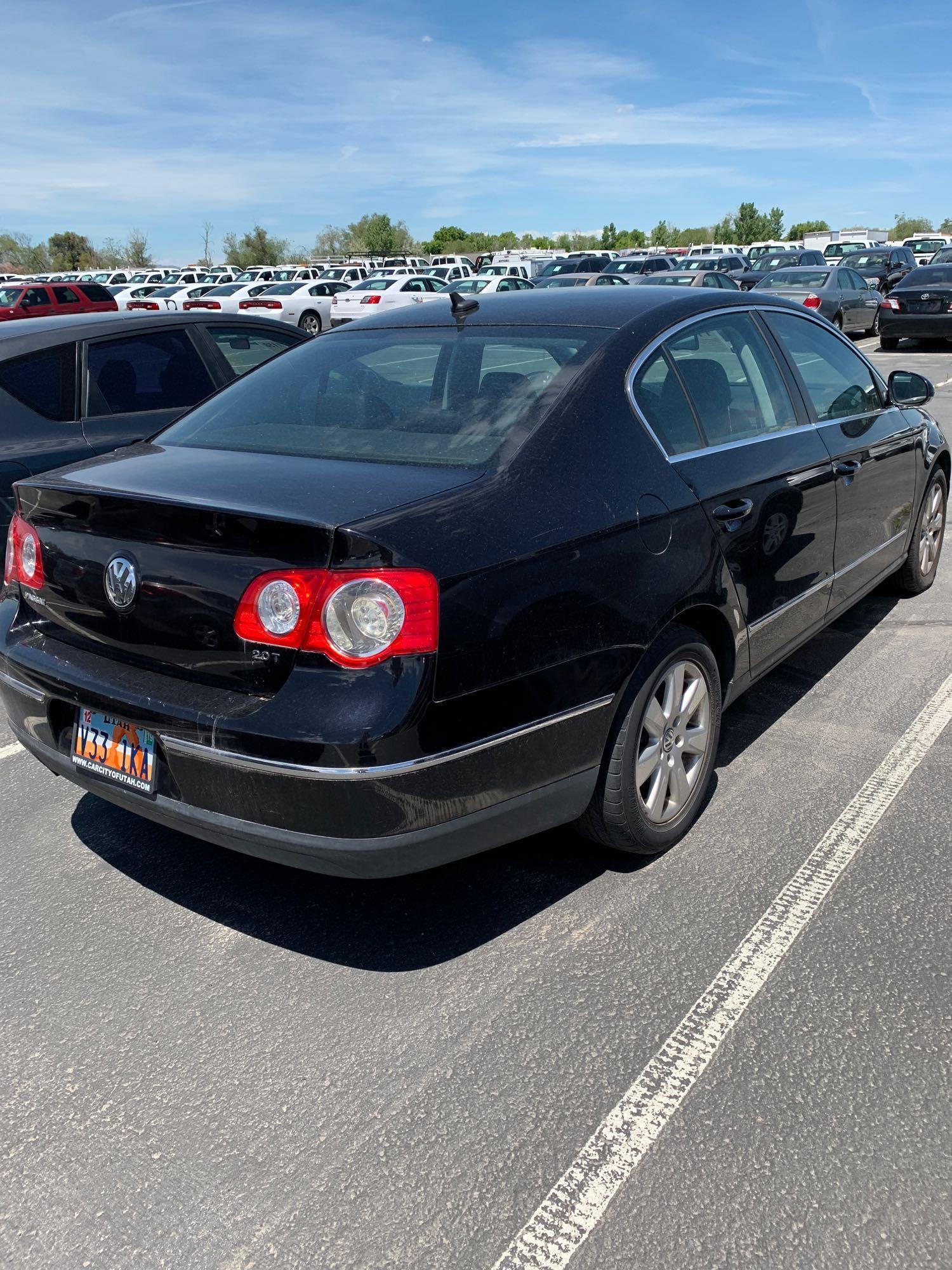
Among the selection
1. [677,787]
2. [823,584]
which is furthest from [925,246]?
[677,787]

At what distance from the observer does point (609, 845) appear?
329 cm

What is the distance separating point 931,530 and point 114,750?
4615 mm

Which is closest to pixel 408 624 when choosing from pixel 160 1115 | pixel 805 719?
pixel 160 1115

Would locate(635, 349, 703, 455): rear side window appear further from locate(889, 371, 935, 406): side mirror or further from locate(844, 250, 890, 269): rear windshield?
locate(844, 250, 890, 269): rear windshield

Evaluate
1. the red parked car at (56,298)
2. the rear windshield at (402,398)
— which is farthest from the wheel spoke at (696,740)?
the red parked car at (56,298)

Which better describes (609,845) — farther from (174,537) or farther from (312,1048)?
(174,537)

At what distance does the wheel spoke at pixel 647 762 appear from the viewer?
10.4ft

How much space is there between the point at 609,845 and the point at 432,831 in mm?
869

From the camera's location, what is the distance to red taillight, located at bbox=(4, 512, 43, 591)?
3186mm

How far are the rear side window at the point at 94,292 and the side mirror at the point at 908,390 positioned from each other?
30.0m

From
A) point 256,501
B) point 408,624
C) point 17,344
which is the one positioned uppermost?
point 17,344

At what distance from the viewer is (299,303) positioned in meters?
29.3

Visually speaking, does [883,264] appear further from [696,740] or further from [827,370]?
[696,740]

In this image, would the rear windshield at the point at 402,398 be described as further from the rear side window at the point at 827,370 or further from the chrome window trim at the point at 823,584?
the rear side window at the point at 827,370
